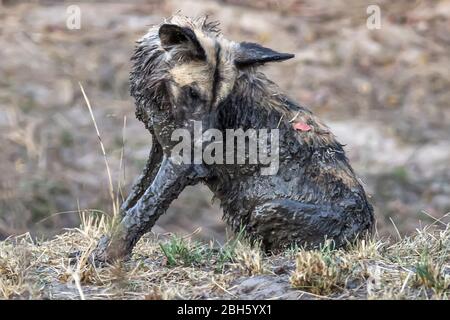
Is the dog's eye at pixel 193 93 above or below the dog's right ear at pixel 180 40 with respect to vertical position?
below

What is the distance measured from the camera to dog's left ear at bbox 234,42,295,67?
6.51 metres

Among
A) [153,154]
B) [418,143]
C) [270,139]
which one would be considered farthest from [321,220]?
[418,143]

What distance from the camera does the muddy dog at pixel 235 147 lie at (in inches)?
252

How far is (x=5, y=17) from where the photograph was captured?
50.7 ft

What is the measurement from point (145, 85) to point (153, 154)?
60cm

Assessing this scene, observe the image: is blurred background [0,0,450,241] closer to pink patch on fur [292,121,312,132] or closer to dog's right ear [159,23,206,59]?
pink patch on fur [292,121,312,132]

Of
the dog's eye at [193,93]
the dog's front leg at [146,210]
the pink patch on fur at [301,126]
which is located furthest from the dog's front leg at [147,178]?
the pink patch on fur at [301,126]

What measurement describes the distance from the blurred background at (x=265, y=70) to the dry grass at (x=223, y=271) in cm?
519

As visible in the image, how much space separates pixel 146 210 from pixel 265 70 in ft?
21.9

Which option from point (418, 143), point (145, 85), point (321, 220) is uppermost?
point (145, 85)

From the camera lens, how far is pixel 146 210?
6.38 metres

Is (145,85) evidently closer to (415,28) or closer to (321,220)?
(321,220)

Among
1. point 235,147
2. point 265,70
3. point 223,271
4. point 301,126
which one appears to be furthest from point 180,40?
point 265,70

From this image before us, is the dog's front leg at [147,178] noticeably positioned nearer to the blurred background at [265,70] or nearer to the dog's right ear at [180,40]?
the dog's right ear at [180,40]
